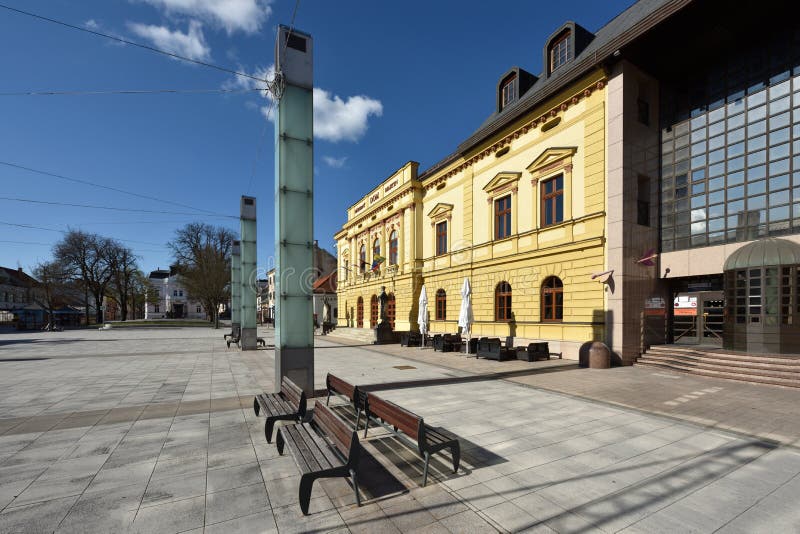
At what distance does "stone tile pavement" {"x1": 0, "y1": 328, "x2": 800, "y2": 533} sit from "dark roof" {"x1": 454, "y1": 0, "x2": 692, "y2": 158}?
466 inches

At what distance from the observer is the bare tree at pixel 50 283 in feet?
131

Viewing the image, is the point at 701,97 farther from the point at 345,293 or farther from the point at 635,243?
the point at 345,293

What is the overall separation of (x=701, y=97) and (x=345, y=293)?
31.3 metres

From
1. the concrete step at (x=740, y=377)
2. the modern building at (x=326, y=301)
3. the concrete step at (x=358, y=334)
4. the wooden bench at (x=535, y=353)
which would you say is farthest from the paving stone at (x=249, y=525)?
the modern building at (x=326, y=301)

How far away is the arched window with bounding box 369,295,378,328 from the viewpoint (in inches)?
1226

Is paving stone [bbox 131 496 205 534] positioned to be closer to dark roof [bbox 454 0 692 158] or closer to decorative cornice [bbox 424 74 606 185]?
dark roof [bbox 454 0 692 158]

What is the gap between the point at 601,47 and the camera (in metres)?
13.3

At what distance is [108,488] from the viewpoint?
3.85m

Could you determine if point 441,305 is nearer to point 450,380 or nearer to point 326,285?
point 450,380

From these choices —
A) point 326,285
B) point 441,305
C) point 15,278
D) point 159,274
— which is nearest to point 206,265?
point 326,285

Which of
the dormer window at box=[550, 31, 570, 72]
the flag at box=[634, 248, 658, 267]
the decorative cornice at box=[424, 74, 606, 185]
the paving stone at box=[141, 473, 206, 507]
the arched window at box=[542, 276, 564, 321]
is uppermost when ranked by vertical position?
the dormer window at box=[550, 31, 570, 72]

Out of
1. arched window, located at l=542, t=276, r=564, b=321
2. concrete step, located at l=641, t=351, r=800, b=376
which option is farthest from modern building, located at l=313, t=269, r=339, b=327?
concrete step, located at l=641, t=351, r=800, b=376

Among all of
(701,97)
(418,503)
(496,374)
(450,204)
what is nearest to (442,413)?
(418,503)

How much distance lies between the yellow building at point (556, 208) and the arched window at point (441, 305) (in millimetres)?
97
